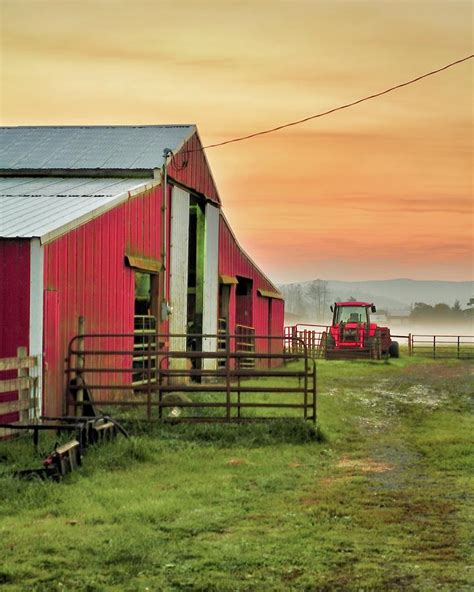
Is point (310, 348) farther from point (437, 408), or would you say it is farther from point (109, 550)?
point (109, 550)

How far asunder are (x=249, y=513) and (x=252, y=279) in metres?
25.5

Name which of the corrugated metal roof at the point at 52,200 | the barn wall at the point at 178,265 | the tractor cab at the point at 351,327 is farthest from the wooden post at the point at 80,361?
the tractor cab at the point at 351,327

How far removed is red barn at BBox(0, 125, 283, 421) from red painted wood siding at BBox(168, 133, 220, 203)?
0.03 meters

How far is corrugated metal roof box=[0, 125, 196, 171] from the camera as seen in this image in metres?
24.2

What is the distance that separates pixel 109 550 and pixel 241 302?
27470 mm

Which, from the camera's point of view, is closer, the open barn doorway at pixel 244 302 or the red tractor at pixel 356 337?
the open barn doorway at pixel 244 302

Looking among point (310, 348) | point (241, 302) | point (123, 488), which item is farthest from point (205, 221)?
point (310, 348)

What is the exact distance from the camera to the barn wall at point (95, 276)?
53.6 ft

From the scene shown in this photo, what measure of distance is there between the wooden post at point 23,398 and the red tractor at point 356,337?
1233 inches

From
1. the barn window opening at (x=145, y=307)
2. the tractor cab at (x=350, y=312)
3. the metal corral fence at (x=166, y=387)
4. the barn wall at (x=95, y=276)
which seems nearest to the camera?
the metal corral fence at (x=166, y=387)

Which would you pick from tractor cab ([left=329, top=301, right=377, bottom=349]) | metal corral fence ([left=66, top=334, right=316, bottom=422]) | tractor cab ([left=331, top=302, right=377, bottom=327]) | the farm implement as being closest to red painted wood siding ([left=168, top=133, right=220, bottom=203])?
metal corral fence ([left=66, top=334, right=316, bottom=422])

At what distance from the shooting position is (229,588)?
7180 mm

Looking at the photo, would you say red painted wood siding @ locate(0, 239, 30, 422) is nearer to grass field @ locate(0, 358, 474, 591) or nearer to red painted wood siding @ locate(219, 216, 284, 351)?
grass field @ locate(0, 358, 474, 591)

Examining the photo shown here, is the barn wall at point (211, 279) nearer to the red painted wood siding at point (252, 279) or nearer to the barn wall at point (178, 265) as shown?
the red painted wood siding at point (252, 279)
